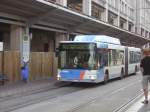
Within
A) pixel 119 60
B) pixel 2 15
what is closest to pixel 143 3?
pixel 119 60

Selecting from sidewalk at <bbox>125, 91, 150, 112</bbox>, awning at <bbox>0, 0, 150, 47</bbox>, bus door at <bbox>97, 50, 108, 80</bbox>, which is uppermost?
awning at <bbox>0, 0, 150, 47</bbox>

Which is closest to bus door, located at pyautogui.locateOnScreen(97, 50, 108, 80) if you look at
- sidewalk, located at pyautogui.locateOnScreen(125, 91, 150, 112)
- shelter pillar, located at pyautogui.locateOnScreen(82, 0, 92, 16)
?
sidewalk, located at pyautogui.locateOnScreen(125, 91, 150, 112)

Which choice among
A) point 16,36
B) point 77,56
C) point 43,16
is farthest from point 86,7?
point 77,56

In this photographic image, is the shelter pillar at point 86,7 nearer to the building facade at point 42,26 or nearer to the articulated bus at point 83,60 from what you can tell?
the building facade at point 42,26

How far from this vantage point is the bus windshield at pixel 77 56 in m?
24.4

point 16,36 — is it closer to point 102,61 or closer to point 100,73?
point 102,61

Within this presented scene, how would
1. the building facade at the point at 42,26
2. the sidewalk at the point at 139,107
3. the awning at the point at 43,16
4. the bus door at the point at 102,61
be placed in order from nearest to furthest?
the sidewalk at the point at 139,107, the bus door at the point at 102,61, the awning at the point at 43,16, the building facade at the point at 42,26

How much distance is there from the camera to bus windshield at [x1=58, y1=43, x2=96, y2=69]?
24.4m

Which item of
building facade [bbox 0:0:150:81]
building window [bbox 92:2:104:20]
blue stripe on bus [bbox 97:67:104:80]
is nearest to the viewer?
blue stripe on bus [bbox 97:67:104:80]

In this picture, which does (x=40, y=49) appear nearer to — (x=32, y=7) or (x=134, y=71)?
(x=134, y=71)

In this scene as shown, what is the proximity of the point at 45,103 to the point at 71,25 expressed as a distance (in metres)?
20.5

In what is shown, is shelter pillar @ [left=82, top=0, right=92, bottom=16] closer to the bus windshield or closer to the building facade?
the building facade

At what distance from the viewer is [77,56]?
24.5 meters

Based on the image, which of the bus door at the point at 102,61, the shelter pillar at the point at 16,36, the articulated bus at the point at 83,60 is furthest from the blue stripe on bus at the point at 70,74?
the shelter pillar at the point at 16,36
